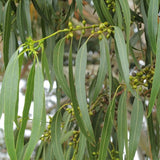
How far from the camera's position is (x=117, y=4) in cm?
103

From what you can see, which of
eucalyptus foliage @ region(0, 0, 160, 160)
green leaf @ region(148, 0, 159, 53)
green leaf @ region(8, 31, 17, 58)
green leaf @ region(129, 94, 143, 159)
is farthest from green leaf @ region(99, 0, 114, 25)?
green leaf @ region(8, 31, 17, 58)

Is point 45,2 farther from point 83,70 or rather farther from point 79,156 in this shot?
point 79,156

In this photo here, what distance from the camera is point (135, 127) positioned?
105cm

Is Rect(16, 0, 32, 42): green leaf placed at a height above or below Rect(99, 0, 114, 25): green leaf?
above

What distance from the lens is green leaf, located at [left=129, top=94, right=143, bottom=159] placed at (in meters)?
1.00

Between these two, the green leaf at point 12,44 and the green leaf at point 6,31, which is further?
the green leaf at point 12,44

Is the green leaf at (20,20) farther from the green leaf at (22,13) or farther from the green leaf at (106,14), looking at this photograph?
the green leaf at (106,14)

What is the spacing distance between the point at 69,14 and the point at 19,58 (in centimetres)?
36

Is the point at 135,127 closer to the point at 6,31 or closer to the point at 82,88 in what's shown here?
the point at 82,88

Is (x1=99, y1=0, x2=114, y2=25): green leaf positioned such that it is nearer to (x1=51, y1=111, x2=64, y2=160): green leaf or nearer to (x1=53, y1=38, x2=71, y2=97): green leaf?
(x1=53, y1=38, x2=71, y2=97): green leaf

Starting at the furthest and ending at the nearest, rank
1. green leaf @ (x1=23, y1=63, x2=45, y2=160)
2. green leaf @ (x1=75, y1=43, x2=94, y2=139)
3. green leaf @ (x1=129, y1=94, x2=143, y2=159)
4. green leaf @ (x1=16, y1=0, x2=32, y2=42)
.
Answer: green leaf @ (x1=16, y1=0, x2=32, y2=42)
green leaf @ (x1=129, y1=94, x2=143, y2=159)
green leaf @ (x1=75, y1=43, x2=94, y2=139)
green leaf @ (x1=23, y1=63, x2=45, y2=160)

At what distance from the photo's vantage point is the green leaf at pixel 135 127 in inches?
39.3

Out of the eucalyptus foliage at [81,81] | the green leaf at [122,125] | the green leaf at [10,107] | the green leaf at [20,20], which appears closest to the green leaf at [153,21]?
the eucalyptus foliage at [81,81]

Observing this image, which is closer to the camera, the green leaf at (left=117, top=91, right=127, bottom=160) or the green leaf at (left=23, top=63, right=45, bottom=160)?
the green leaf at (left=23, top=63, right=45, bottom=160)
